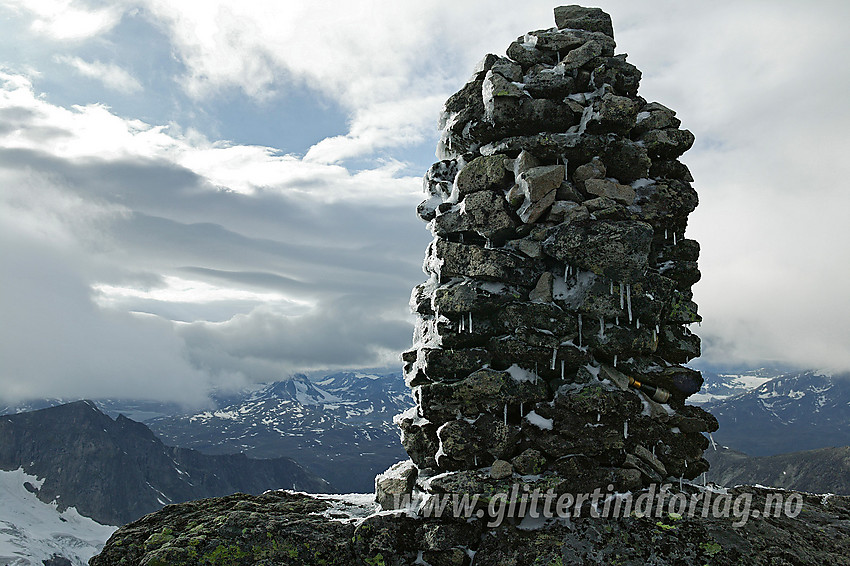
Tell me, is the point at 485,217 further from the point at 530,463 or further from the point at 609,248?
the point at 530,463

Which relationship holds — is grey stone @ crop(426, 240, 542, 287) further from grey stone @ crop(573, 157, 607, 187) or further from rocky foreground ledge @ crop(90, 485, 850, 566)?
rocky foreground ledge @ crop(90, 485, 850, 566)

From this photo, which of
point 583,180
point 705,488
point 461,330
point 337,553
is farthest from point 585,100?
point 337,553

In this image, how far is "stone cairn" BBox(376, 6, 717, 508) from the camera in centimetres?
1536

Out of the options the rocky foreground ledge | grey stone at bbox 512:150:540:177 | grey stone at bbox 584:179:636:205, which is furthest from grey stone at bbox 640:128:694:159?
the rocky foreground ledge

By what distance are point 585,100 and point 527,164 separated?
3.48 m

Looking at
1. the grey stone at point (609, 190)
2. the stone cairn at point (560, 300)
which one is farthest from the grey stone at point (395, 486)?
the grey stone at point (609, 190)

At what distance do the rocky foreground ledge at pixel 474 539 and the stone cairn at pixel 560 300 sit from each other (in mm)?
1234

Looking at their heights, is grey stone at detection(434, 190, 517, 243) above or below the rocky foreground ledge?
above

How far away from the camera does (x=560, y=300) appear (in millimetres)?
16500

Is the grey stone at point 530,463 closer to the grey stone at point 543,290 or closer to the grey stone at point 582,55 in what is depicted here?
the grey stone at point 543,290

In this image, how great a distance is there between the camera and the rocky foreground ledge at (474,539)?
43.0ft

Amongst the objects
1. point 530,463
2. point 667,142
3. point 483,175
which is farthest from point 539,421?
point 667,142

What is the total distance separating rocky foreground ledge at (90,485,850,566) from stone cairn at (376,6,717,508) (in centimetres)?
123

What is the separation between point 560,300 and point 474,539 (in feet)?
24.2
